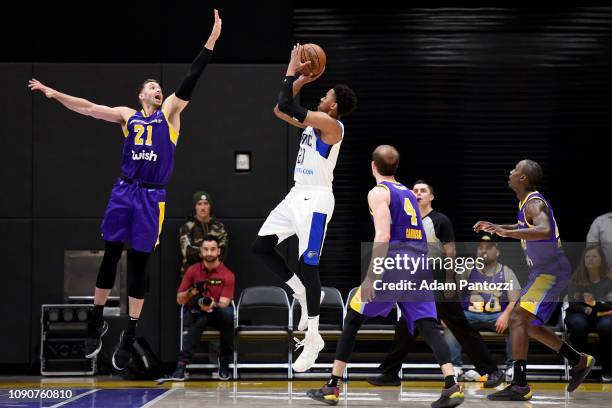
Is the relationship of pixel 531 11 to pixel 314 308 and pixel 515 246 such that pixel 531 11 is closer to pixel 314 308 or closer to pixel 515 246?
pixel 515 246

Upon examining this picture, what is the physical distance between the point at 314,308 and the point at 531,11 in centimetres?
624

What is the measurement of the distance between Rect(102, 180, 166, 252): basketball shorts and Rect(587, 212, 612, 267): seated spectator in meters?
5.60

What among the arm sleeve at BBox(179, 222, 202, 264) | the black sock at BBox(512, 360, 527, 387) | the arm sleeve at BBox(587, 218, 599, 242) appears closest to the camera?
the black sock at BBox(512, 360, 527, 387)

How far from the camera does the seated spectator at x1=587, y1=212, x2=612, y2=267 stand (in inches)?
403

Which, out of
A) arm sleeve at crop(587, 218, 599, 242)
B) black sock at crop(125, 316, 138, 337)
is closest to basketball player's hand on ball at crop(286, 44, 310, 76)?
black sock at crop(125, 316, 138, 337)

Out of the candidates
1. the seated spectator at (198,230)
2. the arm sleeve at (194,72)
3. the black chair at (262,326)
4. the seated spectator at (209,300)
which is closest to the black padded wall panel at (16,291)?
the seated spectator at (198,230)

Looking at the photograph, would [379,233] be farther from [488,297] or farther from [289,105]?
[488,297]

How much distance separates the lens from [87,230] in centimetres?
1103

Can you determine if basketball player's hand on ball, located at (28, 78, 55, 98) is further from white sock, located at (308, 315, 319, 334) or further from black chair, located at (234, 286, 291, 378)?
black chair, located at (234, 286, 291, 378)

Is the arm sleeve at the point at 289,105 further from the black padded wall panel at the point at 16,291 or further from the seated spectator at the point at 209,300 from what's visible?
the black padded wall panel at the point at 16,291

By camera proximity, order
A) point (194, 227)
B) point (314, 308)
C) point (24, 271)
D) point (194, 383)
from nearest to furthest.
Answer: point (314, 308) < point (194, 383) < point (194, 227) < point (24, 271)

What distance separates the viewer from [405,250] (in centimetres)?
686

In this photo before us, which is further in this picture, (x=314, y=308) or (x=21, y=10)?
(x=21, y=10)

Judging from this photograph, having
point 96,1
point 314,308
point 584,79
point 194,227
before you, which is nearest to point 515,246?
point 584,79
